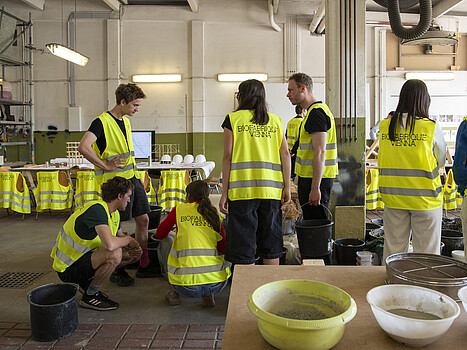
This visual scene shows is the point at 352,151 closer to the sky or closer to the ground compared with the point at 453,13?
closer to the ground

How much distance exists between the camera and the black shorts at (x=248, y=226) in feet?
9.60

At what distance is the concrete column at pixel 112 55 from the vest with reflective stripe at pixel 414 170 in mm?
8860

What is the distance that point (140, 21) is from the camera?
1046 centimetres

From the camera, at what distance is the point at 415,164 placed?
9.61 ft

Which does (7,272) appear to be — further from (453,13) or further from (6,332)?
(453,13)

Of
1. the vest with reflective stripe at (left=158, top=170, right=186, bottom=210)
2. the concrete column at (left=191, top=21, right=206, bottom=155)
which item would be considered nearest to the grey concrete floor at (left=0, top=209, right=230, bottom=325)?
the vest with reflective stripe at (left=158, top=170, right=186, bottom=210)

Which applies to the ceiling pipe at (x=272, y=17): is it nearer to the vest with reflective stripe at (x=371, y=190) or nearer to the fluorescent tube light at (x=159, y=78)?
the fluorescent tube light at (x=159, y=78)

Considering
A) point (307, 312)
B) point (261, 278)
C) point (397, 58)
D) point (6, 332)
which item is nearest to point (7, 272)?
point (6, 332)

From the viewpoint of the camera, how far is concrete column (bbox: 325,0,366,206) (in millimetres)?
4449

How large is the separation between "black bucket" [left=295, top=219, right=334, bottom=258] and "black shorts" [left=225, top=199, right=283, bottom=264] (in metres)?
0.38

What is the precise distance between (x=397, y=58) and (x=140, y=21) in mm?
6919

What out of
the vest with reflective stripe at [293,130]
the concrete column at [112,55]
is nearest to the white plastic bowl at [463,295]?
the vest with reflective stripe at [293,130]

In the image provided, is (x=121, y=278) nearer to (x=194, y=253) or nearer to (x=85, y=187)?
(x=194, y=253)

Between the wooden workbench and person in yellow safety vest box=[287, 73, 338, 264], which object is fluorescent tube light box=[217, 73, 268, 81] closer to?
person in yellow safety vest box=[287, 73, 338, 264]
